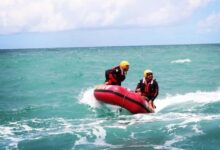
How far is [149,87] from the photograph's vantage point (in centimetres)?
1120

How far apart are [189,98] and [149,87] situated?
4.31m

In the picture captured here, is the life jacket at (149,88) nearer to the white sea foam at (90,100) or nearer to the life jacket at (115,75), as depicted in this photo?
the life jacket at (115,75)

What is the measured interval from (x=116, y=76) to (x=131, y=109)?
4.05 ft

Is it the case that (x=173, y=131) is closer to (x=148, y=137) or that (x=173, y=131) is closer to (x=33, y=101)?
(x=148, y=137)

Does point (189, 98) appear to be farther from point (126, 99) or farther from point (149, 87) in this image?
point (126, 99)

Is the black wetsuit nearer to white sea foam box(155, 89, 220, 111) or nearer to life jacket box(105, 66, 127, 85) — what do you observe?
life jacket box(105, 66, 127, 85)

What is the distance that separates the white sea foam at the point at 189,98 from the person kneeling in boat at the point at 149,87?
1.57m

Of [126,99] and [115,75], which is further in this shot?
[115,75]

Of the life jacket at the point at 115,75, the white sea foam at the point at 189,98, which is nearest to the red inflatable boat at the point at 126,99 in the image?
the life jacket at the point at 115,75

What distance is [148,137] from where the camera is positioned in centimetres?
860

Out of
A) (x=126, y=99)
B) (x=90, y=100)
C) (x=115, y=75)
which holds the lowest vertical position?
(x=126, y=99)

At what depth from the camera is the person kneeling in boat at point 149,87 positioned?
36.6ft

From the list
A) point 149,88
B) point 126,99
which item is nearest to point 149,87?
point 149,88

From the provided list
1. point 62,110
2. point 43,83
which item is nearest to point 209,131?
point 62,110
